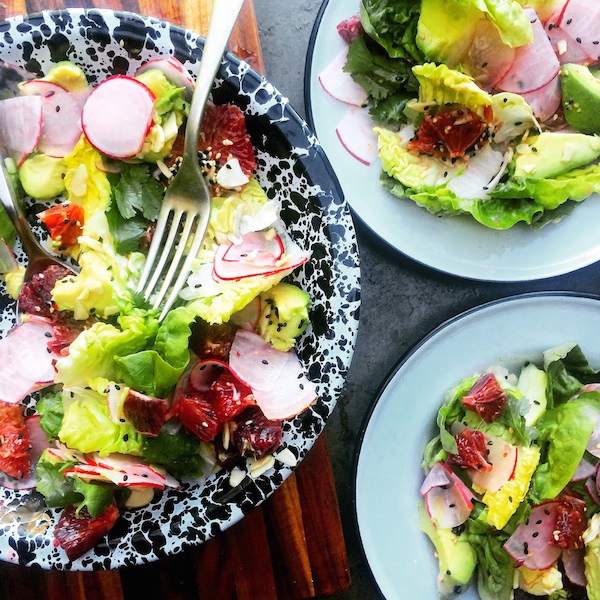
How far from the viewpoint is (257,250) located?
1.21m

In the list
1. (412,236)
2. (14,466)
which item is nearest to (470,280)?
(412,236)

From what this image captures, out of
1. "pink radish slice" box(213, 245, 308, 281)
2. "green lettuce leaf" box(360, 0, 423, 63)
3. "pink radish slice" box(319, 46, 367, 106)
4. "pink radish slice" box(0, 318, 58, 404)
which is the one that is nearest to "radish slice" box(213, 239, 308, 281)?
"pink radish slice" box(213, 245, 308, 281)

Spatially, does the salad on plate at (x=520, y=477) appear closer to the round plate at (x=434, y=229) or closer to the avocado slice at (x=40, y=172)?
the round plate at (x=434, y=229)

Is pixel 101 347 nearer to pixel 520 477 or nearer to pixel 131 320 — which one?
pixel 131 320

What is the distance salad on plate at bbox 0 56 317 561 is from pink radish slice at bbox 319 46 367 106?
0.36 m

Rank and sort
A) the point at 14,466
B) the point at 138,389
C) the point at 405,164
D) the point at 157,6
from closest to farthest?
the point at 138,389, the point at 14,466, the point at 157,6, the point at 405,164

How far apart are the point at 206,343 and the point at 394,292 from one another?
21.4 inches

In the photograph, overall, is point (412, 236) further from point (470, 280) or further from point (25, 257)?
A: point (25, 257)

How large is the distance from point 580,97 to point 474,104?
9.4 inches

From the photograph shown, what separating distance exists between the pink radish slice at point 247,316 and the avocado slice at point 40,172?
1.50ft

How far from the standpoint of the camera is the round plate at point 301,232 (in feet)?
3.87

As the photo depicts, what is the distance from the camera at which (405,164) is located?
1.49m

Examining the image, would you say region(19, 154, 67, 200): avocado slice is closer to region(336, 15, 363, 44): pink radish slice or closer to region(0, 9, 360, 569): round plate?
region(0, 9, 360, 569): round plate

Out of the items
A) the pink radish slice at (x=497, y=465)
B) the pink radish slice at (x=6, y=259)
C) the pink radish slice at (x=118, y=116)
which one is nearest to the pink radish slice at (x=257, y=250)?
the pink radish slice at (x=118, y=116)
